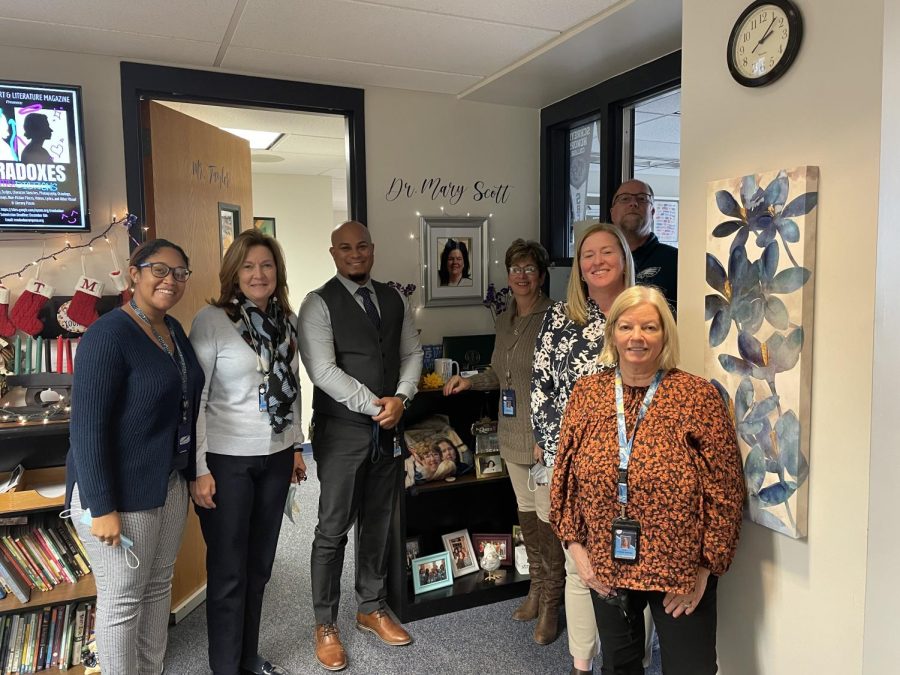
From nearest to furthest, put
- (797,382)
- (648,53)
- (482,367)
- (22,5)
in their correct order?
(797,382) → (22,5) → (648,53) → (482,367)

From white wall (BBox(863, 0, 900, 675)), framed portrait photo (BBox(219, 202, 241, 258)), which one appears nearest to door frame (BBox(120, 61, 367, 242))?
framed portrait photo (BBox(219, 202, 241, 258))

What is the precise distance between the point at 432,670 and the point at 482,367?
1.34 metres

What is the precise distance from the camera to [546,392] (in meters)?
Result: 2.18

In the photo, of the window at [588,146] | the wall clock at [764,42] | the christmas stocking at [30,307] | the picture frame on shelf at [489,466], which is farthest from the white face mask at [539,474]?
the christmas stocking at [30,307]

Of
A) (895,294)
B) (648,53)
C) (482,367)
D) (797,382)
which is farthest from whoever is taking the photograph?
(482,367)

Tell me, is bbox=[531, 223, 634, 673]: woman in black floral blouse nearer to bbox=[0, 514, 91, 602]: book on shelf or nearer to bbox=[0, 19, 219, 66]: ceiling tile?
bbox=[0, 19, 219, 66]: ceiling tile

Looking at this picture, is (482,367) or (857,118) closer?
(857,118)

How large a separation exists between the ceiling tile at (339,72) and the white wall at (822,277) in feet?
4.24

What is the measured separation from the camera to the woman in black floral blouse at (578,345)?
2012mm

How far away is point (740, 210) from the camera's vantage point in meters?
1.69

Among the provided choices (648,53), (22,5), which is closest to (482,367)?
(648,53)

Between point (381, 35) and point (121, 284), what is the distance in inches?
54.9

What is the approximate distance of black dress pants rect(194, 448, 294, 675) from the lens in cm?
207

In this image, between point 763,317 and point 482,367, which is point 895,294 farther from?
point 482,367
